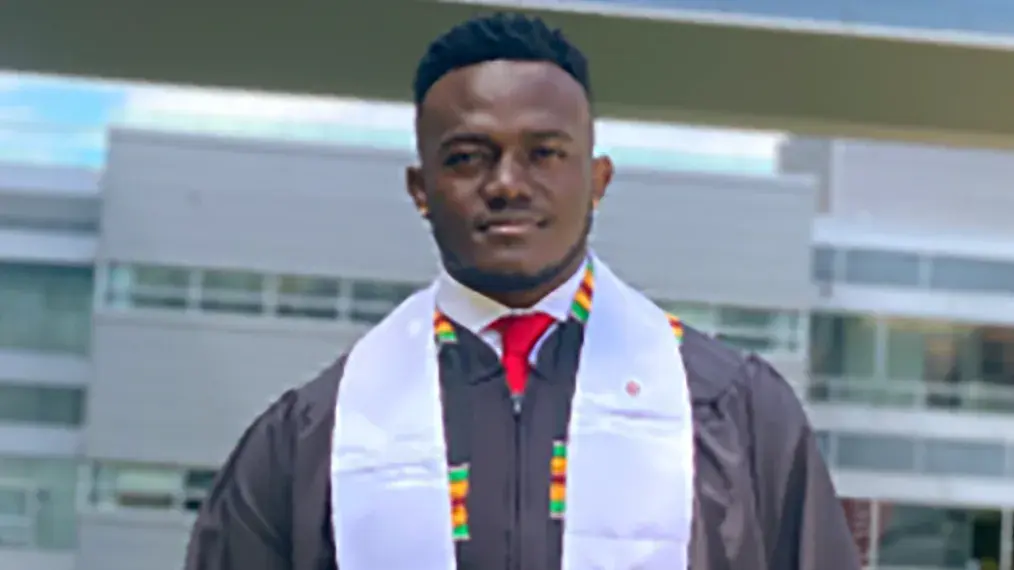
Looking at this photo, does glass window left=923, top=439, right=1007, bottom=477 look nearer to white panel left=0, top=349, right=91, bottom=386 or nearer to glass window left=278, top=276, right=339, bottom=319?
glass window left=278, top=276, right=339, bottom=319

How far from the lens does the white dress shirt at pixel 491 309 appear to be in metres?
0.91

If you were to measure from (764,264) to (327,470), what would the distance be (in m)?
5.39

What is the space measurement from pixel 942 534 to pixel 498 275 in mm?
6929

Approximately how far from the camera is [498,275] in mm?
868

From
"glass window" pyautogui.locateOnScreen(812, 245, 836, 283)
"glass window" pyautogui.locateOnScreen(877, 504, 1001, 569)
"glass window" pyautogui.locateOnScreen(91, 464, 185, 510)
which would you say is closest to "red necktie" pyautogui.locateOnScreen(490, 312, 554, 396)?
"glass window" pyautogui.locateOnScreen(91, 464, 185, 510)

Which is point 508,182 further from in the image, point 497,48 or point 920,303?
point 920,303

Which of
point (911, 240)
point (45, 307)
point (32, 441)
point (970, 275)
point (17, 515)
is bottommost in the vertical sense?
point (17, 515)

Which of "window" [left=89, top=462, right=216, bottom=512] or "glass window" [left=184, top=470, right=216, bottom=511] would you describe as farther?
"glass window" [left=184, top=470, right=216, bottom=511]

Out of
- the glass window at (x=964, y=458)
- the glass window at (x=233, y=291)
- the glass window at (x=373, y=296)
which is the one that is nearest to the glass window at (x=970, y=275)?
the glass window at (x=964, y=458)

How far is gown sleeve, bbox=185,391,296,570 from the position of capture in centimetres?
93

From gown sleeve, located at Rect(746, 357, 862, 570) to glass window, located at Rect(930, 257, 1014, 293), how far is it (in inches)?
260

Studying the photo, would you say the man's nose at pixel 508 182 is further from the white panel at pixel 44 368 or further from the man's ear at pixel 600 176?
the white panel at pixel 44 368

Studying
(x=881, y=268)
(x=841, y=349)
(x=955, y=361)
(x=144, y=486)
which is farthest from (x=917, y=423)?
(x=144, y=486)

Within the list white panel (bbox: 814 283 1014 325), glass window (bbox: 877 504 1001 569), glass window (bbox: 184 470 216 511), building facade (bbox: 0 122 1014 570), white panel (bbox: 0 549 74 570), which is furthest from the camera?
glass window (bbox: 877 504 1001 569)
